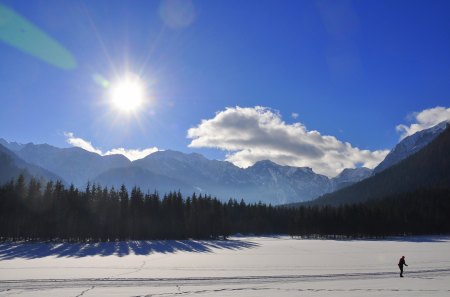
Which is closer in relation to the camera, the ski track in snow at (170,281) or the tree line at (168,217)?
the ski track in snow at (170,281)

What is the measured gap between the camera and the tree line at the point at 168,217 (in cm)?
9512

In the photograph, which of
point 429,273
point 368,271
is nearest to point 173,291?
A: point 368,271

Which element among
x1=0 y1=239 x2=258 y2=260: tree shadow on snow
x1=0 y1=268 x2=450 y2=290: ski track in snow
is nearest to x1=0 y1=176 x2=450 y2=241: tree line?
x1=0 y1=239 x2=258 y2=260: tree shadow on snow

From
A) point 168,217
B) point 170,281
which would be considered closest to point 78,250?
point 170,281

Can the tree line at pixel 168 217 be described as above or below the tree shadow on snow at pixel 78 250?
above

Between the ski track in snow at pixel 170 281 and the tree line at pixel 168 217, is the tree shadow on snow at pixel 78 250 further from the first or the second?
the ski track in snow at pixel 170 281

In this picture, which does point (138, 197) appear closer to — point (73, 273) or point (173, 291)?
point (73, 273)

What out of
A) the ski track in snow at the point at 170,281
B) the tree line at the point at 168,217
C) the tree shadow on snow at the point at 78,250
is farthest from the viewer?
the tree line at the point at 168,217

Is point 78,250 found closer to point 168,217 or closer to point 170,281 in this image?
point 170,281

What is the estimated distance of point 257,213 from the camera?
575 ft

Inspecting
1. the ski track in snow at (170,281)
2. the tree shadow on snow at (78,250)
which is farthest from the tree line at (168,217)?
the ski track in snow at (170,281)

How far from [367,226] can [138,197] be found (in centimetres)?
8893

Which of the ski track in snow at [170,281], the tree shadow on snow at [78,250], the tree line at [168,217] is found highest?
the tree line at [168,217]

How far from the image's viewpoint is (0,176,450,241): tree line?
312ft
